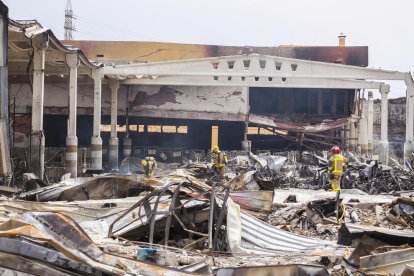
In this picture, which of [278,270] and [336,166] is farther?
[336,166]

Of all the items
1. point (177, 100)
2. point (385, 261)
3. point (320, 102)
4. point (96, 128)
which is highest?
point (320, 102)

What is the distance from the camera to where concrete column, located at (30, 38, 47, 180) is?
20000 millimetres

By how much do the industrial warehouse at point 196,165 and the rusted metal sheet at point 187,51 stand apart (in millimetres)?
102

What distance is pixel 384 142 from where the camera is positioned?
3159 centimetres

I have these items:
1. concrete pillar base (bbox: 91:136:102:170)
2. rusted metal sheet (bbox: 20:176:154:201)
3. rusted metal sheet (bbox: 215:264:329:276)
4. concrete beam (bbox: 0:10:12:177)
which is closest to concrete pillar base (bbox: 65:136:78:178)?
concrete pillar base (bbox: 91:136:102:170)

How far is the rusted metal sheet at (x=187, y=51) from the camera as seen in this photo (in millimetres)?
38719

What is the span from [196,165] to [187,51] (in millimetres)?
18218

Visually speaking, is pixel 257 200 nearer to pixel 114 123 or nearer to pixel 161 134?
pixel 114 123

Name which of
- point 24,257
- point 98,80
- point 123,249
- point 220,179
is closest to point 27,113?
point 98,80

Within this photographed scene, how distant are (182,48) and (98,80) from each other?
12654mm

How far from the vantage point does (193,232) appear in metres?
7.76

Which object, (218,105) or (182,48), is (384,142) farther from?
(182,48)

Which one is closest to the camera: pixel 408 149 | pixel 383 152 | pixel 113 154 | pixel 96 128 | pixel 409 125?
pixel 96 128

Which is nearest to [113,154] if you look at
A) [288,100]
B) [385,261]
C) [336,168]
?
[288,100]
